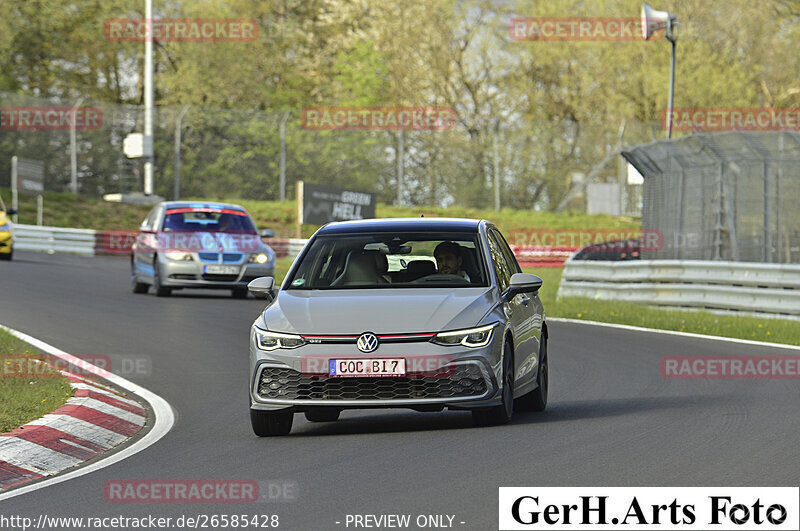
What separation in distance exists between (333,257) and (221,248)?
42.8 ft

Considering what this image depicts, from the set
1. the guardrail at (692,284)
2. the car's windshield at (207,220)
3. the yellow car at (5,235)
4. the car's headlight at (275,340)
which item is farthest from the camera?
the yellow car at (5,235)

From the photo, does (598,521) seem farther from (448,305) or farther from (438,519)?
(448,305)

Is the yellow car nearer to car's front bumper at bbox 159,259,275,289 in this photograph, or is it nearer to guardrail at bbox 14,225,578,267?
guardrail at bbox 14,225,578,267

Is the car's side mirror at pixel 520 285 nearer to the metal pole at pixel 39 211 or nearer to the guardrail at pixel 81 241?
the guardrail at pixel 81 241

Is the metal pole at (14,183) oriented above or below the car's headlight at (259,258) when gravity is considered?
above

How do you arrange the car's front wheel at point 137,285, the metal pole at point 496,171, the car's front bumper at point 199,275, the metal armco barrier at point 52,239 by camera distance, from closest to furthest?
the car's front bumper at point 199,275
the car's front wheel at point 137,285
the metal armco barrier at point 52,239
the metal pole at point 496,171

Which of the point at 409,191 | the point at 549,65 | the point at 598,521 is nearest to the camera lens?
the point at 598,521

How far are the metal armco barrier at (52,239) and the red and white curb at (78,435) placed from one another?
26.4 meters

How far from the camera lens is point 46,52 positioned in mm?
61219

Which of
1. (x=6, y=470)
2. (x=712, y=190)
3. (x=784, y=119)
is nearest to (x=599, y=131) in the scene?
(x=784, y=119)

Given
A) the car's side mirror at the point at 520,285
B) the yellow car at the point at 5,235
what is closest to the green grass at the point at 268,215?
the yellow car at the point at 5,235

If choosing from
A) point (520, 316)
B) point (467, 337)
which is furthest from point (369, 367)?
point (520, 316)

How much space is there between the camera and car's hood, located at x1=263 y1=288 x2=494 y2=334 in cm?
981

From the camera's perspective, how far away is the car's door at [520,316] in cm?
1069
